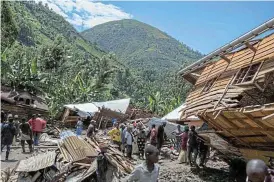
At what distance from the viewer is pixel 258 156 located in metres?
11.5

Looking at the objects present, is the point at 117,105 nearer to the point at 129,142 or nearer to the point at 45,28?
the point at 129,142

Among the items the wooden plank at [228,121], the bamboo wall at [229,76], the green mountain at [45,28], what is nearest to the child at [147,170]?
the bamboo wall at [229,76]

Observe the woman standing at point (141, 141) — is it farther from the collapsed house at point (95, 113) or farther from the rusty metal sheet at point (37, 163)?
the collapsed house at point (95, 113)

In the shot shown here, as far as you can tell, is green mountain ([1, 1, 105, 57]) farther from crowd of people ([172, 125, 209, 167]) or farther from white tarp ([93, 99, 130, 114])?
crowd of people ([172, 125, 209, 167])

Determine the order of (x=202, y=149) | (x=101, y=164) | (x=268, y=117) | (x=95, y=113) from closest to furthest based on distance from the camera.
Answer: (x=268, y=117)
(x=101, y=164)
(x=202, y=149)
(x=95, y=113)

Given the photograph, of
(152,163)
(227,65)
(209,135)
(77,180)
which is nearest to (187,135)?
(209,135)

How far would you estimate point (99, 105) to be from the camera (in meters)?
37.7

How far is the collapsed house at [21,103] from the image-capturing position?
3058cm

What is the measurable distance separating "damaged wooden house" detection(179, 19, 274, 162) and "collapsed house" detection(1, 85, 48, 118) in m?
19.2

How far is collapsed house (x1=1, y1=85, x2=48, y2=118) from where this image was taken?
30578mm

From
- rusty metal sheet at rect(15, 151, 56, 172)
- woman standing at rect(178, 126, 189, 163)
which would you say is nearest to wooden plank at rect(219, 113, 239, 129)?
woman standing at rect(178, 126, 189, 163)

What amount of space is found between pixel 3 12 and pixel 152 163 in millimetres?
42868

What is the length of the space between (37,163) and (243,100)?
6.15 m

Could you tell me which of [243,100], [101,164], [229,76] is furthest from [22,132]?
[243,100]
